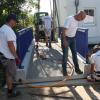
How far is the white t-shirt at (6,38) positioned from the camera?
300 inches

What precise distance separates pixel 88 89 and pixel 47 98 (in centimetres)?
118

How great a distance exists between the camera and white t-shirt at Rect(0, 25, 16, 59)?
7.61m

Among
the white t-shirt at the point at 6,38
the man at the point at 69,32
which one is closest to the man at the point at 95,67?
the man at the point at 69,32

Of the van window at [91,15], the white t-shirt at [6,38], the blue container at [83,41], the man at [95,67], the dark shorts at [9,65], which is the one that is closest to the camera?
the white t-shirt at [6,38]

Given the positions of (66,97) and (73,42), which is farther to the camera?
(73,42)

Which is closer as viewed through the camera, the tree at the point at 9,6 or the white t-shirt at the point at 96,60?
the white t-shirt at the point at 96,60

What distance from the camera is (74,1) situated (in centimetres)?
2055

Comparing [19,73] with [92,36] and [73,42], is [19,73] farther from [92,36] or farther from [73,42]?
[92,36]

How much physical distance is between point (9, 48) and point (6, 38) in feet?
0.74

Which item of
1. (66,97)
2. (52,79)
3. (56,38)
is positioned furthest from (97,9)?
(66,97)

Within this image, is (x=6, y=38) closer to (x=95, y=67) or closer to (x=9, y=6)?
(x=95, y=67)

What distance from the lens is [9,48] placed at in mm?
7676

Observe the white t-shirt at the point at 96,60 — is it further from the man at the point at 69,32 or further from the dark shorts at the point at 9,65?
the dark shorts at the point at 9,65

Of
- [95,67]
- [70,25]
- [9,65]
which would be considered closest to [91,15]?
[70,25]
